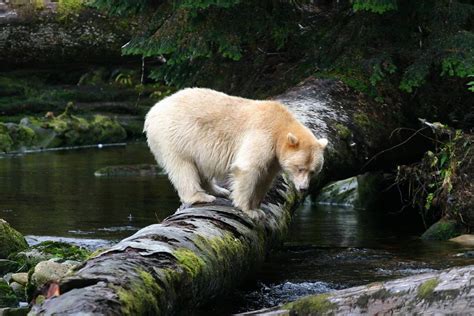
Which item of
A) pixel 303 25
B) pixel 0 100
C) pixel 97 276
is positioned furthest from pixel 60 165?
pixel 97 276

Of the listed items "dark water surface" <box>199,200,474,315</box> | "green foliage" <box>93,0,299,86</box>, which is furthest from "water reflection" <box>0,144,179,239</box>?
"green foliage" <box>93,0,299,86</box>

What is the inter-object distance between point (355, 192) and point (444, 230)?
3.59 meters

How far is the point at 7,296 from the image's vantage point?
24.0 ft

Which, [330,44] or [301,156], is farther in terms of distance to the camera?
[330,44]

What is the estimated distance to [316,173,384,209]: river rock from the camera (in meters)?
13.2

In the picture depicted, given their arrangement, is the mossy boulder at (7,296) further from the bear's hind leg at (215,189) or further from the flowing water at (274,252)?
the bear's hind leg at (215,189)

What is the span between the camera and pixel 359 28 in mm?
10859

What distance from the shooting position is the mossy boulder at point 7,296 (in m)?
7.22

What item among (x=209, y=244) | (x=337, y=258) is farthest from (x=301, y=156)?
(x=337, y=258)

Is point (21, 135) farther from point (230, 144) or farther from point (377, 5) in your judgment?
Answer: point (230, 144)

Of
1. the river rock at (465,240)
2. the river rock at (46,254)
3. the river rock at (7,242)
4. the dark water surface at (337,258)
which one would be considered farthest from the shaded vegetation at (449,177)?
the river rock at (7,242)

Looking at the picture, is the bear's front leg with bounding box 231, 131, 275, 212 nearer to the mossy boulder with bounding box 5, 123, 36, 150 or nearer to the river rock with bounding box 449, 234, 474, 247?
the river rock with bounding box 449, 234, 474, 247

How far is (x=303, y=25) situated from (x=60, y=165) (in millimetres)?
6843

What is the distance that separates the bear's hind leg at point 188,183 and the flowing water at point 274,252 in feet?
2.70
